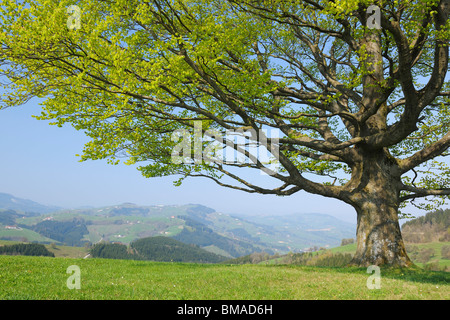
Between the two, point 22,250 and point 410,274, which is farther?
point 22,250

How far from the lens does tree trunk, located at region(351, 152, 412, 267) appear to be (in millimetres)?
16672

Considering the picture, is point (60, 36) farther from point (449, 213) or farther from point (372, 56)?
point (449, 213)

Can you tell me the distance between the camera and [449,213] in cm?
15562

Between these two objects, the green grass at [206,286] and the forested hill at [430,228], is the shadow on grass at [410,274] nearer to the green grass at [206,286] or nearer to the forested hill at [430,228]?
the green grass at [206,286]

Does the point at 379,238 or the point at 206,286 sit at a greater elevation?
the point at 379,238

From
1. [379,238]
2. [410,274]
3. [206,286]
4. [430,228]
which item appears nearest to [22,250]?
Answer: [206,286]

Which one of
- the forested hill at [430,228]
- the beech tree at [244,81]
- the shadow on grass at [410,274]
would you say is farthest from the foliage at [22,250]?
the forested hill at [430,228]

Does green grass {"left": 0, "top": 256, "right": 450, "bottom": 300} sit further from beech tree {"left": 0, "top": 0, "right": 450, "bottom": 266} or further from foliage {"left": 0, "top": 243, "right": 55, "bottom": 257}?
foliage {"left": 0, "top": 243, "right": 55, "bottom": 257}

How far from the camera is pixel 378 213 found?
17.4 m

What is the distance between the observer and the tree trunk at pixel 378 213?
16.7 m

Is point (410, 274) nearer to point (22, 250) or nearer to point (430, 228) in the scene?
point (430, 228)

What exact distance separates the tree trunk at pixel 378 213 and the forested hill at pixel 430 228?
167m

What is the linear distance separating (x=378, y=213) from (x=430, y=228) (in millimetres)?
176005
